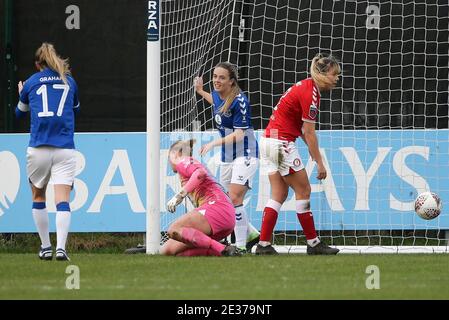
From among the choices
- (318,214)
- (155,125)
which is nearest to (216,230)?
(155,125)

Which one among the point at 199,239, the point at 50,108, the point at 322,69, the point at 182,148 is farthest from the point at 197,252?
the point at 322,69

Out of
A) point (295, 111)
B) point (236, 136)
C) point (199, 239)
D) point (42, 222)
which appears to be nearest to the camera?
point (42, 222)

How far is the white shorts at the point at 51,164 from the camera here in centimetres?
1003

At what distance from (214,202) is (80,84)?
413cm

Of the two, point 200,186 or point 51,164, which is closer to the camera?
point 51,164

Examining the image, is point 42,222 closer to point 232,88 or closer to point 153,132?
point 153,132

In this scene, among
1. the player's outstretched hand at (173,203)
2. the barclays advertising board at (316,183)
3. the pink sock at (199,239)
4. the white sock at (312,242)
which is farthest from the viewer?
the barclays advertising board at (316,183)

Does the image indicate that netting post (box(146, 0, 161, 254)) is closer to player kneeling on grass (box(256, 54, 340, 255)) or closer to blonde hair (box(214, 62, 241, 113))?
blonde hair (box(214, 62, 241, 113))

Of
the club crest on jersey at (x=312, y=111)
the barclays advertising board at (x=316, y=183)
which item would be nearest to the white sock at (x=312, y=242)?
the club crest on jersey at (x=312, y=111)

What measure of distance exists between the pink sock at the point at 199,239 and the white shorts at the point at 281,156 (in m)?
0.93

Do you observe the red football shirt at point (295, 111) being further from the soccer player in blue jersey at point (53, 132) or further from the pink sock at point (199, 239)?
the soccer player in blue jersey at point (53, 132)

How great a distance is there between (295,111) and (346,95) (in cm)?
318

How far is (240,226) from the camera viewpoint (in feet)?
37.6

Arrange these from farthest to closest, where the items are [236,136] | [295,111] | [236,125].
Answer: [236,125] → [236,136] → [295,111]
